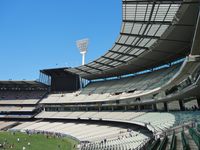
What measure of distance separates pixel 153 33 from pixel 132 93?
64.2 feet

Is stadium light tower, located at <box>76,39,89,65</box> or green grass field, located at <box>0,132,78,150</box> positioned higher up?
stadium light tower, located at <box>76,39,89,65</box>

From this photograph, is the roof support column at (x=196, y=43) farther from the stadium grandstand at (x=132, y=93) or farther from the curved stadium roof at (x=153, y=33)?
the curved stadium roof at (x=153, y=33)

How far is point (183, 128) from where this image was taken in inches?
840

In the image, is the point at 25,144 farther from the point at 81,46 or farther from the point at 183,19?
the point at 81,46

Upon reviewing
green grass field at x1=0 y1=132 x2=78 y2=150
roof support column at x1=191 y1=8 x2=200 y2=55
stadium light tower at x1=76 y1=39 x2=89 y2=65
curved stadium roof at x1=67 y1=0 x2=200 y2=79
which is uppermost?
stadium light tower at x1=76 y1=39 x2=89 y2=65

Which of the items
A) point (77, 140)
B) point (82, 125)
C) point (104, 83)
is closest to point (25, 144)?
point (77, 140)

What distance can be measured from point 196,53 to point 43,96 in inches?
2653

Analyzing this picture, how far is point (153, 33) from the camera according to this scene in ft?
111

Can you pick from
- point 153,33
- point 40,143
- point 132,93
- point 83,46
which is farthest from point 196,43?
point 83,46

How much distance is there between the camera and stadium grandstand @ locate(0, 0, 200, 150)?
73.0 feet

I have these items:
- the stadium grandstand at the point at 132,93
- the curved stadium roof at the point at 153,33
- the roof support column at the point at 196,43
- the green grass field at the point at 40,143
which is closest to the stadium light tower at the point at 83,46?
the stadium grandstand at the point at 132,93

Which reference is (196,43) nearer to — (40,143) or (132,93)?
(40,143)

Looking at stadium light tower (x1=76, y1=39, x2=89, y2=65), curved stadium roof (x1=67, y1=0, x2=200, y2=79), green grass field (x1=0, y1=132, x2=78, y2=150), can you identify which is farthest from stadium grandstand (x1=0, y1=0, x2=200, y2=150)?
stadium light tower (x1=76, y1=39, x2=89, y2=65)

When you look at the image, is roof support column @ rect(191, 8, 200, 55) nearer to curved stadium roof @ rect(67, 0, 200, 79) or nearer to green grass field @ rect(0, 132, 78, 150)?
curved stadium roof @ rect(67, 0, 200, 79)
